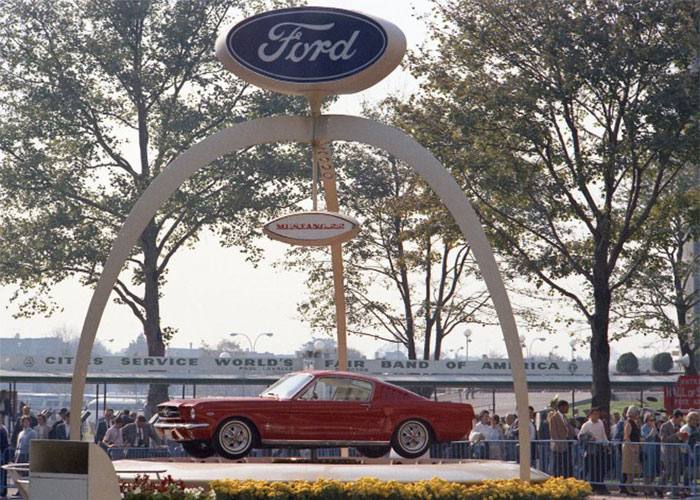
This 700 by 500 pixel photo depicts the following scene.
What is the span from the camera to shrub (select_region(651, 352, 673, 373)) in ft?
143

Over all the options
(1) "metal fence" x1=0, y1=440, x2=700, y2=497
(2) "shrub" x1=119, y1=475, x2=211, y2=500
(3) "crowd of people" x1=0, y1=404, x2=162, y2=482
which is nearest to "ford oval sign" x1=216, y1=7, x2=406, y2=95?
(2) "shrub" x1=119, y1=475, x2=211, y2=500

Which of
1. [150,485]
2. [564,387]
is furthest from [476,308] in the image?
[150,485]

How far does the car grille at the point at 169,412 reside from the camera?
16.3 meters

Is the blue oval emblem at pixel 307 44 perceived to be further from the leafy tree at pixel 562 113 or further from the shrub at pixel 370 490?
the leafy tree at pixel 562 113

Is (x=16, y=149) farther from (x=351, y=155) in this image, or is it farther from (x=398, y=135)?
(x=398, y=135)

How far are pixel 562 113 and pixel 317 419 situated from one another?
13.3 metres

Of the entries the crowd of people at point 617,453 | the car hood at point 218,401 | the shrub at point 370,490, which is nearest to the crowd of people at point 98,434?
the car hood at point 218,401

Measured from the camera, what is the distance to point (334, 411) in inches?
656

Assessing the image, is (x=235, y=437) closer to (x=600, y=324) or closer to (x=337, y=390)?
(x=337, y=390)

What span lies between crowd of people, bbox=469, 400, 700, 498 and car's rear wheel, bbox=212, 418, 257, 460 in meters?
7.08

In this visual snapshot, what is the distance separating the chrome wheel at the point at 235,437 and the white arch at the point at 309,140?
88.2 inches

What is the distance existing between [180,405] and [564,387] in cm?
2182

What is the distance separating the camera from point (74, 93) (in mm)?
34188

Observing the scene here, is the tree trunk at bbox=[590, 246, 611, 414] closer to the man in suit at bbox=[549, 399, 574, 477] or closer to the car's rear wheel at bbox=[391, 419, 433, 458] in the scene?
the man in suit at bbox=[549, 399, 574, 477]
